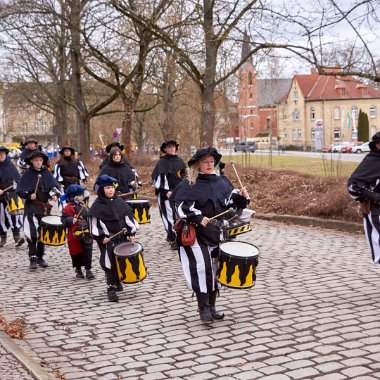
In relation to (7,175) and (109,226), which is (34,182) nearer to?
(7,175)

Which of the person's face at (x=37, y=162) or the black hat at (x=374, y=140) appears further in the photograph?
the person's face at (x=37, y=162)

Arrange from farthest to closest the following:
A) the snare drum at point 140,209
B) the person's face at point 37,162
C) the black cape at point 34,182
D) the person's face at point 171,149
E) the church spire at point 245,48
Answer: the church spire at point 245,48 < the person's face at point 171,149 < the snare drum at point 140,209 < the person's face at point 37,162 < the black cape at point 34,182

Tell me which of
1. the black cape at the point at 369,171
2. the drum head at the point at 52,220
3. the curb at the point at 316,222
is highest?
the black cape at the point at 369,171

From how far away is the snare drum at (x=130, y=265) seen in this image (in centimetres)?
848

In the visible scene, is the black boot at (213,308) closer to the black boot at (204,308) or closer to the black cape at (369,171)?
the black boot at (204,308)

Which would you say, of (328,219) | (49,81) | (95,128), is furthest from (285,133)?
(328,219)

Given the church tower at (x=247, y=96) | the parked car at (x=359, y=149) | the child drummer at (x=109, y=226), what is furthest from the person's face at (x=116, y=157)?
the parked car at (x=359, y=149)

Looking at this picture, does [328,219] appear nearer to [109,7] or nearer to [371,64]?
[371,64]

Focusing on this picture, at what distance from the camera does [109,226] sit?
29.6 feet

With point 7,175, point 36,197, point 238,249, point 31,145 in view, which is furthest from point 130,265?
point 31,145

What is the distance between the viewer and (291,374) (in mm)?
5598

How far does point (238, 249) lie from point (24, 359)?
7.78 feet

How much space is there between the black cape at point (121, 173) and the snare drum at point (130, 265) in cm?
449

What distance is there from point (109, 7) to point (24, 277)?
44.7 feet
